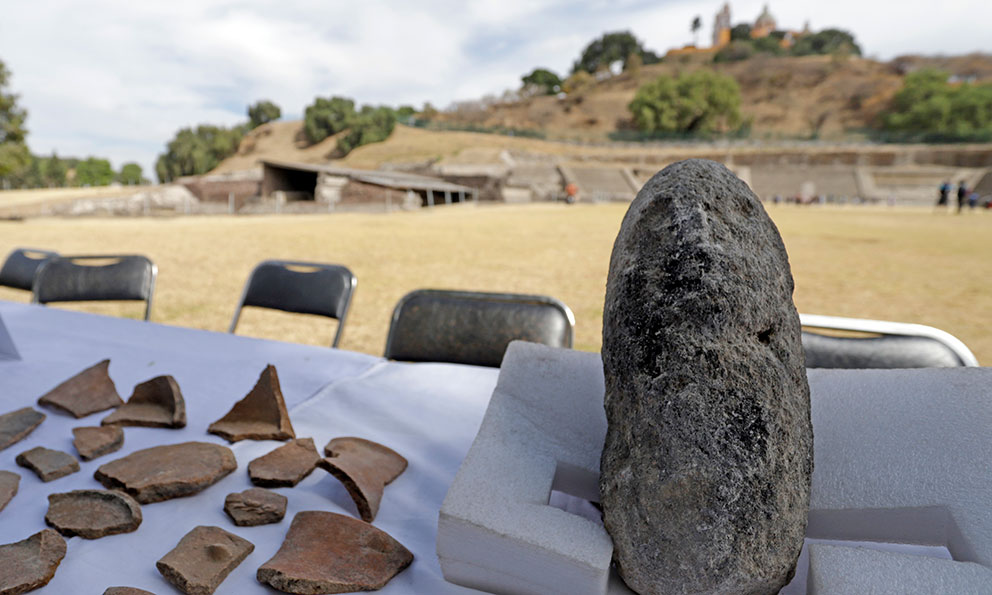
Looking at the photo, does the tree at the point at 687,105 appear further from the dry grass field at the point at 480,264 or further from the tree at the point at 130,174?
the tree at the point at 130,174

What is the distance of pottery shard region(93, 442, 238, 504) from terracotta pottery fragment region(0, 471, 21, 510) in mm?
112

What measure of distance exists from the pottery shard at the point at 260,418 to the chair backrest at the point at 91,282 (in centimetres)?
176

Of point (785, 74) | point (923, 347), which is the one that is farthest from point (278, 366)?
point (785, 74)

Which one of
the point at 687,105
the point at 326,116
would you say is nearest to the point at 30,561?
the point at 326,116

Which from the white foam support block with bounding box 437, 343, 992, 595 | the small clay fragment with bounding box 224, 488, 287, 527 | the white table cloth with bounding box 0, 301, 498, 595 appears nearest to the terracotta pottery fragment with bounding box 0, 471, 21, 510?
the white table cloth with bounding box 0, 301, 498, 595

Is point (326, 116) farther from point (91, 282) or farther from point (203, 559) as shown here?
point (203, 559)

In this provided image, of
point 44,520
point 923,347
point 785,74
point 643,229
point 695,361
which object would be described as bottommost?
point 44,520

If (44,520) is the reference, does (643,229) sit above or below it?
above

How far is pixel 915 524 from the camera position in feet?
2.57

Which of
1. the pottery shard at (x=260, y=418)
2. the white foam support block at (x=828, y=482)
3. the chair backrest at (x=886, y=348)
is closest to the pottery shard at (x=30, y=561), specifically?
the pottery shard at (x=260, y=418)

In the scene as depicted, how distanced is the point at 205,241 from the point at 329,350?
8.95m

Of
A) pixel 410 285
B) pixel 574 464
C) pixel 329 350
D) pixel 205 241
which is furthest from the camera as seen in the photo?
pixel 205 241

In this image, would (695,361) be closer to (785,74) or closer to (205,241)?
(205,241)

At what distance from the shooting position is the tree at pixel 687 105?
4538 centimetres
